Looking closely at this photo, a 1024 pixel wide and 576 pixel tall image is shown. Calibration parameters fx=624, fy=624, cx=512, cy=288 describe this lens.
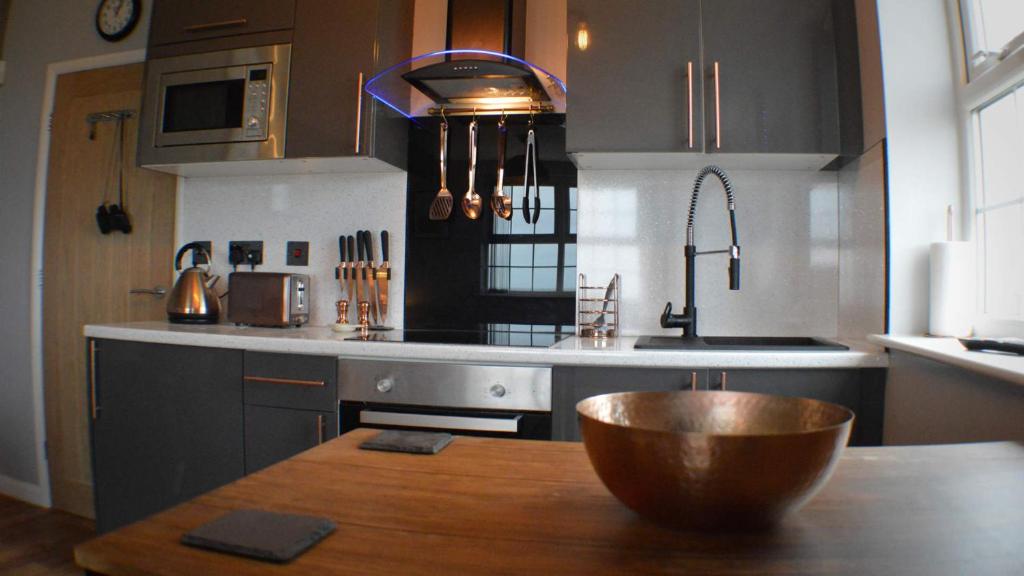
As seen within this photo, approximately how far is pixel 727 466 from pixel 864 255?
188cm

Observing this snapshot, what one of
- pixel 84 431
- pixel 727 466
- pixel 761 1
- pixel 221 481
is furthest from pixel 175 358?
pixel 761 1

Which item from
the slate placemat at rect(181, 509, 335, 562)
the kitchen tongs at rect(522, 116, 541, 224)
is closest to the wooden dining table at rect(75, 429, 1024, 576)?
the slate placemat at rect(181, 509, 335, 562)

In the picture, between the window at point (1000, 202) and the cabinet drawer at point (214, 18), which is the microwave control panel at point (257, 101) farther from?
the window at point (1000, 202)

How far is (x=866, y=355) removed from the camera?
1.83 metres

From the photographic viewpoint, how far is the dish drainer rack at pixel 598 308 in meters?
2.29

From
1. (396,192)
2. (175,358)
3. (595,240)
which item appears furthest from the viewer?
(396,192)

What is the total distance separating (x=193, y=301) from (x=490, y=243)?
1247mm

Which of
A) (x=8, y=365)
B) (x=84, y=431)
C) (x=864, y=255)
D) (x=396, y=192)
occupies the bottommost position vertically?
(x=84, y=431)

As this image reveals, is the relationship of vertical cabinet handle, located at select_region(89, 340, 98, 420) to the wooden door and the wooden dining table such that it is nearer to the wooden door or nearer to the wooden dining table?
the wooden door

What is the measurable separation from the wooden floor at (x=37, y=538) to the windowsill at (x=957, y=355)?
9.89 ft

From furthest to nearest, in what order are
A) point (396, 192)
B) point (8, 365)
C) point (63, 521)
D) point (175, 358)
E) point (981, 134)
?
point (8, 365) → point (63, 521) → point (396, 192) → point (175, 358) → point (981, 134)

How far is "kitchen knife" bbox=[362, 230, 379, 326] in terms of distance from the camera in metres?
2.58

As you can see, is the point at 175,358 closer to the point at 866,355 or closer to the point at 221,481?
the point at 221,481

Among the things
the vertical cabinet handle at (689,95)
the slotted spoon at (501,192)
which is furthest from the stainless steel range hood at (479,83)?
the vertical cabinet handle at (689,95)
